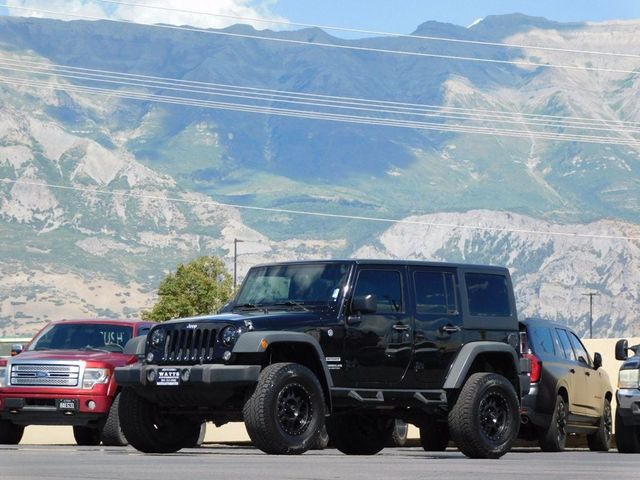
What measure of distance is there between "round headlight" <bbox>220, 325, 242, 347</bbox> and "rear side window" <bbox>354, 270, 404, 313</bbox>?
5.66ft

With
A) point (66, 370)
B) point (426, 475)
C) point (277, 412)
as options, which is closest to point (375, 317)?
point (277, 412)

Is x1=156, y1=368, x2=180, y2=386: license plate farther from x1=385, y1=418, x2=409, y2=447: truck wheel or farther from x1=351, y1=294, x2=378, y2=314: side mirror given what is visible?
x1=385, y1=418, x2=409, y2=447: truck wheel

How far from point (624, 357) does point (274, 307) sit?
5954mm

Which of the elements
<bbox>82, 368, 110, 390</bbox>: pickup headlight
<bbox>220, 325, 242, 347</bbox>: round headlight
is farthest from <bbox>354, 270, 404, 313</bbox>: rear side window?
<bbox>82, 368, 110, 390</bbox>: pickup headlight

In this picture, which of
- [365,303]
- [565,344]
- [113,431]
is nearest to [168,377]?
[365,303]

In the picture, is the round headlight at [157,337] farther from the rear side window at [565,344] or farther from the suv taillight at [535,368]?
the rear side window at [565,344]

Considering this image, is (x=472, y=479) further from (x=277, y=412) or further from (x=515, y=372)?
(x=515, y=372)

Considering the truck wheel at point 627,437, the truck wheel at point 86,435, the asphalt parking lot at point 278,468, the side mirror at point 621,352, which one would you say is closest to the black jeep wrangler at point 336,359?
the asphalt parking lot at point 278,468

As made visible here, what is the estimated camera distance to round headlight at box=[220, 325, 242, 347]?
16.4 meters

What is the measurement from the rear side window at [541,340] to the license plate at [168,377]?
23.2 feet

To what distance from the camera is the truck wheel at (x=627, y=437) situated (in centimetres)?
2119

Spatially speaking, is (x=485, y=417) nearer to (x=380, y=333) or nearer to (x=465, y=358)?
(x=465, y=358)

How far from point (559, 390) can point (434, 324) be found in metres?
5.42

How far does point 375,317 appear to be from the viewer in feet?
57.0
